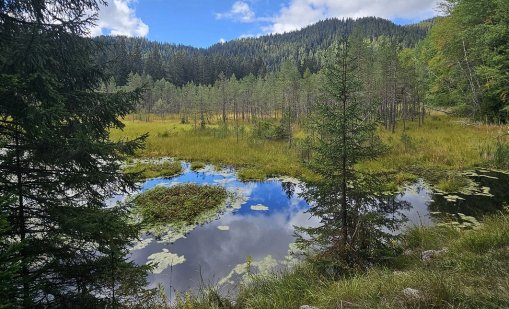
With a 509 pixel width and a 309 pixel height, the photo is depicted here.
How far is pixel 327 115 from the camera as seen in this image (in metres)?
6.97

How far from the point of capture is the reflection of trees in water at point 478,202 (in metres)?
11.1

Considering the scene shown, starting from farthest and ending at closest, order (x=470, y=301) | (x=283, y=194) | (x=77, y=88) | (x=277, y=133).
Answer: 1. (x=277, y=133)
2. (x=283, y=194)
3. (x=77, y=88)
4. (x=470, y=301)

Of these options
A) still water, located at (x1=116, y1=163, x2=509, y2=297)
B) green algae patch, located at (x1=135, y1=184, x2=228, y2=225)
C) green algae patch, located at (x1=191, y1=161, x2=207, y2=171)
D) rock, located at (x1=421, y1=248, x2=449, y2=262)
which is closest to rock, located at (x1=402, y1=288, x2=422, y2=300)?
rock, located at (x1=421, y1=248, x2=449, y2=262)

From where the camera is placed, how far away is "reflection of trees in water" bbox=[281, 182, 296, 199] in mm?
15508

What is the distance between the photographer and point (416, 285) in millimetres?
3926

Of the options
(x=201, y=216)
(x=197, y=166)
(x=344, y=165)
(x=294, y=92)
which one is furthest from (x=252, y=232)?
(x=294, y=92)

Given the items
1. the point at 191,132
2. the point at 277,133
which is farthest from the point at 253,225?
the point at 191,132

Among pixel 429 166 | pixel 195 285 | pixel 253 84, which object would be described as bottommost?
pixel 195 285

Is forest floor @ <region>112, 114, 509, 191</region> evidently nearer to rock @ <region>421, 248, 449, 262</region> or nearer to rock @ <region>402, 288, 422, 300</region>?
rock @ <region>421, 248, 449, 262</region>

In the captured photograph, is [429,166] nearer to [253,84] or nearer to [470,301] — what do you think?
[470,301]

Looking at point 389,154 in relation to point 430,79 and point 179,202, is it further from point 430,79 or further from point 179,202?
point 430,79

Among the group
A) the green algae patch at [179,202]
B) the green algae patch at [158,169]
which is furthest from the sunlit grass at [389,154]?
the green algae patch at [179,202]

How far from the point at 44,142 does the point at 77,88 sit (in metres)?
1.25

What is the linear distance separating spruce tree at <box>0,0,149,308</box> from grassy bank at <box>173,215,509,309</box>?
1736 millimetres
